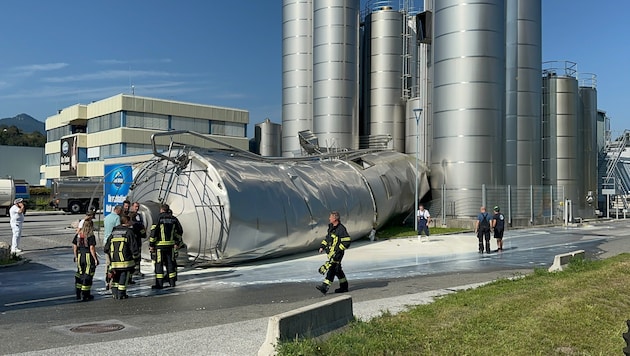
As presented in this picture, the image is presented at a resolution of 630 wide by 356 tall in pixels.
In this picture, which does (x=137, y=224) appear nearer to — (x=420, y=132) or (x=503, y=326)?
(x=503, y=326)

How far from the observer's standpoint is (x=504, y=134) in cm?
3167

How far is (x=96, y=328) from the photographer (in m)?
8.26

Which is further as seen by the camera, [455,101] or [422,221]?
[455,101]

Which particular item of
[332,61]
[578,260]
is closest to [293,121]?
[332,61]

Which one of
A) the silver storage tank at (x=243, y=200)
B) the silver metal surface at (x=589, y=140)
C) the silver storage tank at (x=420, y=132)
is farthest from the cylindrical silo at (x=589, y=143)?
the silver storage tank at (x=243, y=200)

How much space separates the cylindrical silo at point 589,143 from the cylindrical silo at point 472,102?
14365mm

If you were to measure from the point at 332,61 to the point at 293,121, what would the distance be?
20.0ft

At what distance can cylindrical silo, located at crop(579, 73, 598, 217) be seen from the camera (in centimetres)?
4178

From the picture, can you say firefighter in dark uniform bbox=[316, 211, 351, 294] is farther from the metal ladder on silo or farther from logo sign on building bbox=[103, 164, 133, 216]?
logo sign on building bbox=[103, 164, 133, 216]

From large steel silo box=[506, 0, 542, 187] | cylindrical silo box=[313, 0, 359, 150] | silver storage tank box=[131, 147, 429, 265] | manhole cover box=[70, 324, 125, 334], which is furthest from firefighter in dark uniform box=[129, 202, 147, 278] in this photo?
cylindrical silo box=[313, 0, 359, 150]

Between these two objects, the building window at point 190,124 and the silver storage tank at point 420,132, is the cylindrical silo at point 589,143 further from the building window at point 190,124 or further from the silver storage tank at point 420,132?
the building window at point 190,124

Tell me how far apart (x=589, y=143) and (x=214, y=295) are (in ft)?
128

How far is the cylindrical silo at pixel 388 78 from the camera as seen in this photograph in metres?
42.1

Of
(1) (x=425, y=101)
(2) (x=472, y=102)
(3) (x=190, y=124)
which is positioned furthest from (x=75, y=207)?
(2) (x=472, y=102)
